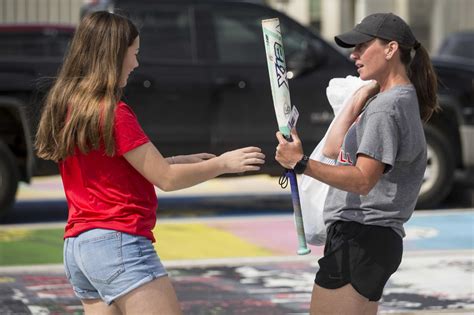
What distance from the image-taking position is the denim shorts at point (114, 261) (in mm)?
3633

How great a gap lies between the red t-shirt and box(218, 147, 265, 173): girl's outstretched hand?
29 centimetres

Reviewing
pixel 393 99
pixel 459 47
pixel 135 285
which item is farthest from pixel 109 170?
pixel 459 47

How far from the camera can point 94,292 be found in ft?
12.5

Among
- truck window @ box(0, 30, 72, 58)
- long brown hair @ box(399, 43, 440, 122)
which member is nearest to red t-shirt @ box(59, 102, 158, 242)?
long brown hair @ box(399, 43, 440, 122)

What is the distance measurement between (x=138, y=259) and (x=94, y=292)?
26 cm

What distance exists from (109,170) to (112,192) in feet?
0.26

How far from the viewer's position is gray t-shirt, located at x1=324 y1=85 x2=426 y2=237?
387cm

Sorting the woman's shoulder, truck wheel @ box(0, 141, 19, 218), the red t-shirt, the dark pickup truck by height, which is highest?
the woman's shoulder

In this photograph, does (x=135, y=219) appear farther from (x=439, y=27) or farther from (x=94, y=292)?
(x=439, y=27)

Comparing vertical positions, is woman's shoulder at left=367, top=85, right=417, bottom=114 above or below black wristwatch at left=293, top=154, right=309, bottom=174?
above

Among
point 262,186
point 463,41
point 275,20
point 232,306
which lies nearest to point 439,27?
point 463,41

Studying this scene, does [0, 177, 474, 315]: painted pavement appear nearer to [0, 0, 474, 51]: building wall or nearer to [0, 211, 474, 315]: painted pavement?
[0, 211, 474, 315]: painted pavement

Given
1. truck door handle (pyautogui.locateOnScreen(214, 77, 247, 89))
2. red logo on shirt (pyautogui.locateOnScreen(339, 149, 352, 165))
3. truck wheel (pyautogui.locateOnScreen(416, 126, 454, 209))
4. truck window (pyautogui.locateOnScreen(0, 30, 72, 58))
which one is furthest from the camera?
truck window (pyautogui.locateOnScreen(0, 30, 72, 58))

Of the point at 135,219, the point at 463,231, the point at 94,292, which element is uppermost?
the point at 135,219
